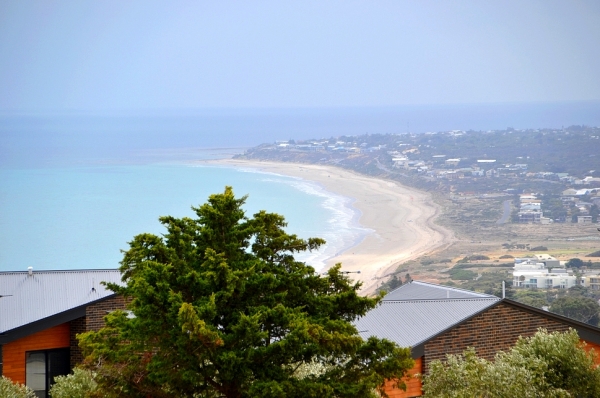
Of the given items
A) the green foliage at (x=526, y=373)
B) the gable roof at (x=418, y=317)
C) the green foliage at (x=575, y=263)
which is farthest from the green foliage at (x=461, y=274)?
the green foliage at (x=526, y=373)

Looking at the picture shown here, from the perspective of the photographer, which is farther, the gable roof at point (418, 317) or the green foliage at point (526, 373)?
the gable roof at point (418, 317)

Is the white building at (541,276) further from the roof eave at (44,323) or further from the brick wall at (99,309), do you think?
the roof eave at (44,323)

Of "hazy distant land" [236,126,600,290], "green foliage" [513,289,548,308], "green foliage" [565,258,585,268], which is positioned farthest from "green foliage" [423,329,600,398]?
"green foliage" [565,258,585,268]

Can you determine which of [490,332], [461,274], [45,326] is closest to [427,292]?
[490,332]

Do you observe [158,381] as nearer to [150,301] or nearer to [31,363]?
[150,301]

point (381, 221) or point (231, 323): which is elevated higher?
point (231, 323)

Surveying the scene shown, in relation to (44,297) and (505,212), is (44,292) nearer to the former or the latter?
(44,297)

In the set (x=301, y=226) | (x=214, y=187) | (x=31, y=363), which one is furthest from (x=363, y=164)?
(x=31, y=363)
